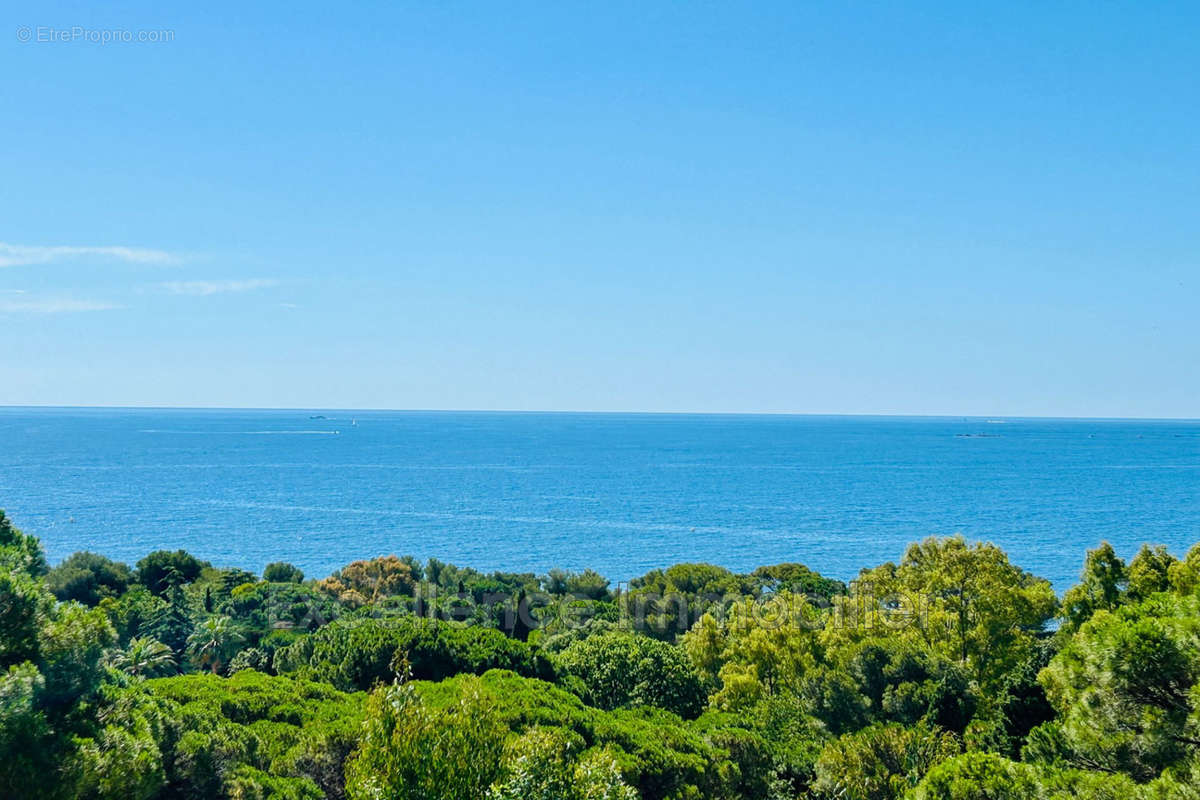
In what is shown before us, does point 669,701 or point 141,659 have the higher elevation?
point 141,659

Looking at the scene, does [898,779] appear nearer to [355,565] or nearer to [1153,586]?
[1153,586]

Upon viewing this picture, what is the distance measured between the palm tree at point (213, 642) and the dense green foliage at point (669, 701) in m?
0.12

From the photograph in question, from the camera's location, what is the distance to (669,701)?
1240 inches

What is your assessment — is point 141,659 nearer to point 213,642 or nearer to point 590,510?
point 213,642

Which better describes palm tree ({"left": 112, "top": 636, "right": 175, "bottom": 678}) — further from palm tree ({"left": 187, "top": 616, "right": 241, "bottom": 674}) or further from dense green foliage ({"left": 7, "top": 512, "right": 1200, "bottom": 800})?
palm tree ({"left": 187, "top": 616, "right": 241, "bottom": 674})

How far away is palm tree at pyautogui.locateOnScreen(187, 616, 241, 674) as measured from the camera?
44.8 meters

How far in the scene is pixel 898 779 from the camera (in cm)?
2136

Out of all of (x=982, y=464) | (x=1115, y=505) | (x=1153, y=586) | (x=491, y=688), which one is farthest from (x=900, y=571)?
(x=982, y=464)

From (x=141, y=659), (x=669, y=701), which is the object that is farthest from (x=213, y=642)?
(x=669, y=701)

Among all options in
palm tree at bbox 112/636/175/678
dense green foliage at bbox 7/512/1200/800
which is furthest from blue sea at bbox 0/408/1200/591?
dense green foliage at bbox 7/512/1200/800

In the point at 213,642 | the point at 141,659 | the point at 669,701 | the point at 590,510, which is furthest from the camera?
the point at 590,510

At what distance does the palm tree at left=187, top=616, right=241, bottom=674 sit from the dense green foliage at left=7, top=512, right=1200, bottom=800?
118 mm

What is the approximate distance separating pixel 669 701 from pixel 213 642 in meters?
26.5

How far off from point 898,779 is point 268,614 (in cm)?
4366
